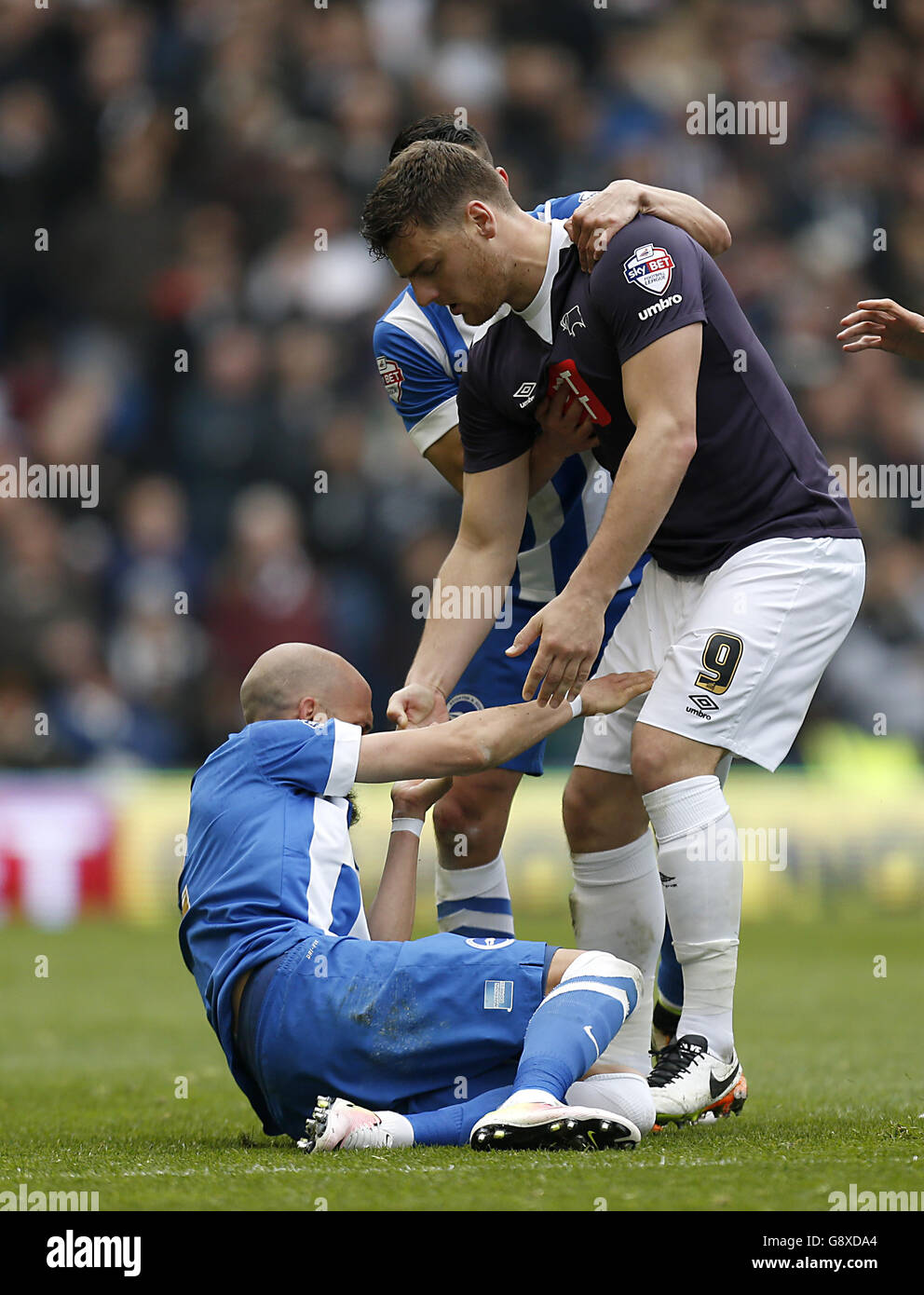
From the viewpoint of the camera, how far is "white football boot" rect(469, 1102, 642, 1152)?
9.55 ft

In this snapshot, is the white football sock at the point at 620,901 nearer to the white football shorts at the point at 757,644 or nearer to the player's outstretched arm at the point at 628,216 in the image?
the white football shorts at the point at 757,644

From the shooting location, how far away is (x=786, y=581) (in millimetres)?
3643

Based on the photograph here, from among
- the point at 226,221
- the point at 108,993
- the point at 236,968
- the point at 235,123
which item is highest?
the point at 235,123

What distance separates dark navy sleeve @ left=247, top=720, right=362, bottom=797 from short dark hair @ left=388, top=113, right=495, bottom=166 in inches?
57.0

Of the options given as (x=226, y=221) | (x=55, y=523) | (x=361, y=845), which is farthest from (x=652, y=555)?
(x=226, y=221)

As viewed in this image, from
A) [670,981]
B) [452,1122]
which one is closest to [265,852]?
[452,1122]

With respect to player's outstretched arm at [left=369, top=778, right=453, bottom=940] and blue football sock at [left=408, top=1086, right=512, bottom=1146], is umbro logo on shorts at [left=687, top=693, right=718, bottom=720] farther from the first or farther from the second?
blue football sock at [left=408, top=1086, right=512, bottom=1146]

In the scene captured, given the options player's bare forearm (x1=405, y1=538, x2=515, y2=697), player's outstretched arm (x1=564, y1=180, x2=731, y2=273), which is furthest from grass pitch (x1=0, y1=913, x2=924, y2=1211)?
player's outstretched arm (x1=564, y1=180, x2=731, y2=273)

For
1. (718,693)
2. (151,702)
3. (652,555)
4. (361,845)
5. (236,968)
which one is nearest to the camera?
(236,968)

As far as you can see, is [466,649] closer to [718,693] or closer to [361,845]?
[718,693]

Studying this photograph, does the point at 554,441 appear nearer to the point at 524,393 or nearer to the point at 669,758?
the point at 524,393

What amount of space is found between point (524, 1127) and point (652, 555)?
151cm

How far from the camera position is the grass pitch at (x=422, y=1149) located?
255cm
